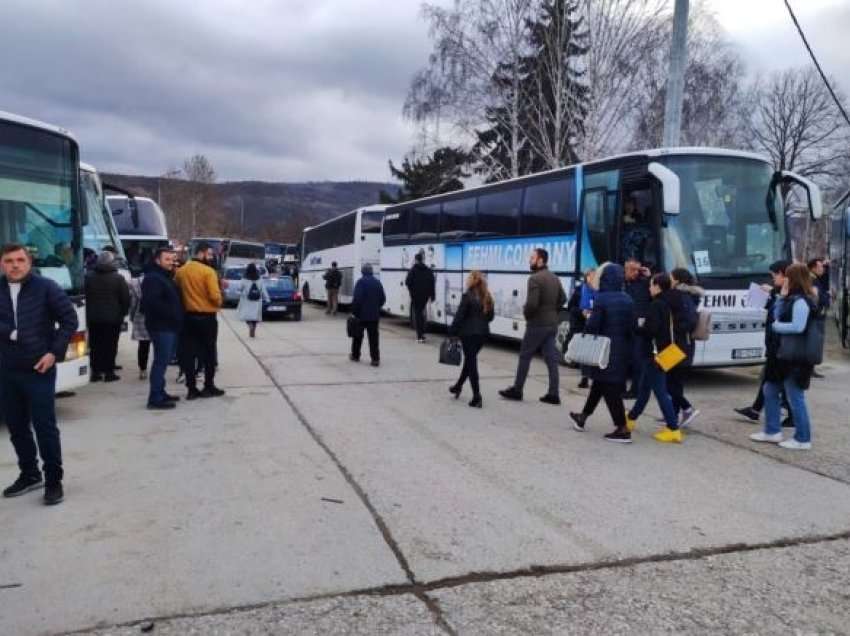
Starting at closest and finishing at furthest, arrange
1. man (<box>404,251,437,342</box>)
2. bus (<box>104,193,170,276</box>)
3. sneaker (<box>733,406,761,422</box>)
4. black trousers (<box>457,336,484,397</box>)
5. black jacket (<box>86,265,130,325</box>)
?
sneaker (<box>733,406,761,422</box>) < black trousers (<box>457,336,484,397</box>) < black jacket (<box>86,265,130,325</box>) < man (<box>404,251,437,342</box>) < bus (<box>104,193,170,276</box>)

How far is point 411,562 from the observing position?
404cm

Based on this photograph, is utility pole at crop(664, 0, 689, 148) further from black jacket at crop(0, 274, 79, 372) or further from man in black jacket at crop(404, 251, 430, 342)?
black jacket at crop(0, 274, 79, 372)

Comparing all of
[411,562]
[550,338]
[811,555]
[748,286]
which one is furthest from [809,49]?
[411,562]

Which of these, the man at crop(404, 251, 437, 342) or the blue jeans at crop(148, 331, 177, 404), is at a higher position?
the man at crop(404, 251, 437, 342)

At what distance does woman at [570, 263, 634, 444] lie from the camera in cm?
682

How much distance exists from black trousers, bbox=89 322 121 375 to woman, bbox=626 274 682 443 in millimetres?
7039

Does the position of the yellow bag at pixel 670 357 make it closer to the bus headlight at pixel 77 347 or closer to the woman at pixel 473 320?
the woman at pixel 473 320

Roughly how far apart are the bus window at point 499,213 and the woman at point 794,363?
285 inches

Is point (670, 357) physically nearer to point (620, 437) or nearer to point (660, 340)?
point (660, 340)

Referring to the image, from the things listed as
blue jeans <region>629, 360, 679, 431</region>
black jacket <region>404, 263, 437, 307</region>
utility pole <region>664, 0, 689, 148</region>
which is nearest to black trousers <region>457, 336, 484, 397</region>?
blue jeans <region>629, 360, 679, 431</region>

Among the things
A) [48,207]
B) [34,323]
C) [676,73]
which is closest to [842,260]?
[676,73]

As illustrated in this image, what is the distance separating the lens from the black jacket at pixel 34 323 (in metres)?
4.81

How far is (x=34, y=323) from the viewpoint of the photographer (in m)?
4.86

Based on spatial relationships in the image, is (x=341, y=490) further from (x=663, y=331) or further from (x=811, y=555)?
(x=663, y=331)
